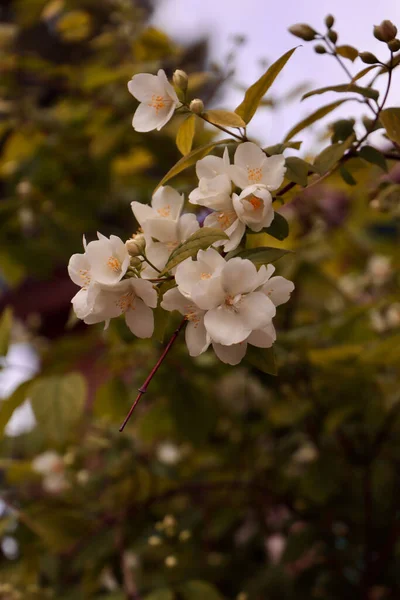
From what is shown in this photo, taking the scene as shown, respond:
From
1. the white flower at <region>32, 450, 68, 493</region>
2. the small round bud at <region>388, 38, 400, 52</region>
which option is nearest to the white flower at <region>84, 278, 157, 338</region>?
the small round bud at <region>388, 38, 400, 52</region>

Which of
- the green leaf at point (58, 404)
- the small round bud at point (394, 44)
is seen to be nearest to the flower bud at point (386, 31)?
the small round bud at point (394, 44)

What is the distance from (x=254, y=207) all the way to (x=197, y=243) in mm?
60

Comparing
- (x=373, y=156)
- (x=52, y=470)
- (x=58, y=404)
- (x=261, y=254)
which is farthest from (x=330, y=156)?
(x=52, y=470)

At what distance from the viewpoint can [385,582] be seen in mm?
1104

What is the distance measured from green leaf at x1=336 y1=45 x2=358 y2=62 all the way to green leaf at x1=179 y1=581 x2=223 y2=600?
2.49 feet

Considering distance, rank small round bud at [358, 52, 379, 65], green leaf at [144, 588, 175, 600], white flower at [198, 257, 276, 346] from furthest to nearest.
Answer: green leaf at [144, 588, 175, 600], small round bud at [358, 52, 379, 65], white flower at [198, 257, 276, 346]

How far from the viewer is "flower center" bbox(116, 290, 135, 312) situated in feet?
1.69

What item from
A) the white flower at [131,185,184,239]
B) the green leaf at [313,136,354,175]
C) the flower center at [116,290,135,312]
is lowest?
the flower center at [116,290,135,312]

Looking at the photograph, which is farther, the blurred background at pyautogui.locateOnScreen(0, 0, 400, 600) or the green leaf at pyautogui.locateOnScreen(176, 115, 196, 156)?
the blurred background at pyautogui.locateOnScreen(0, 0, 400, 600)

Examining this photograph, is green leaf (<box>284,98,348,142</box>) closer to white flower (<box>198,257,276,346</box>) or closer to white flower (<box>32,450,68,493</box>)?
white flower (<box>198,257,276,346</box>)

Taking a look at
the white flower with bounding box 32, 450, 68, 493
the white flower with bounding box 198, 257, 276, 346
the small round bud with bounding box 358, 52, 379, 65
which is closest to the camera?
the white flower with bounding box 198, 257, 276, 346

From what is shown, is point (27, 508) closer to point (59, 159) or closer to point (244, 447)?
point (244, 447)

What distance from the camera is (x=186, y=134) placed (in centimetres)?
61

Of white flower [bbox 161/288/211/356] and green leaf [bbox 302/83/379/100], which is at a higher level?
green leaf [bbox 302/83/379/100]
